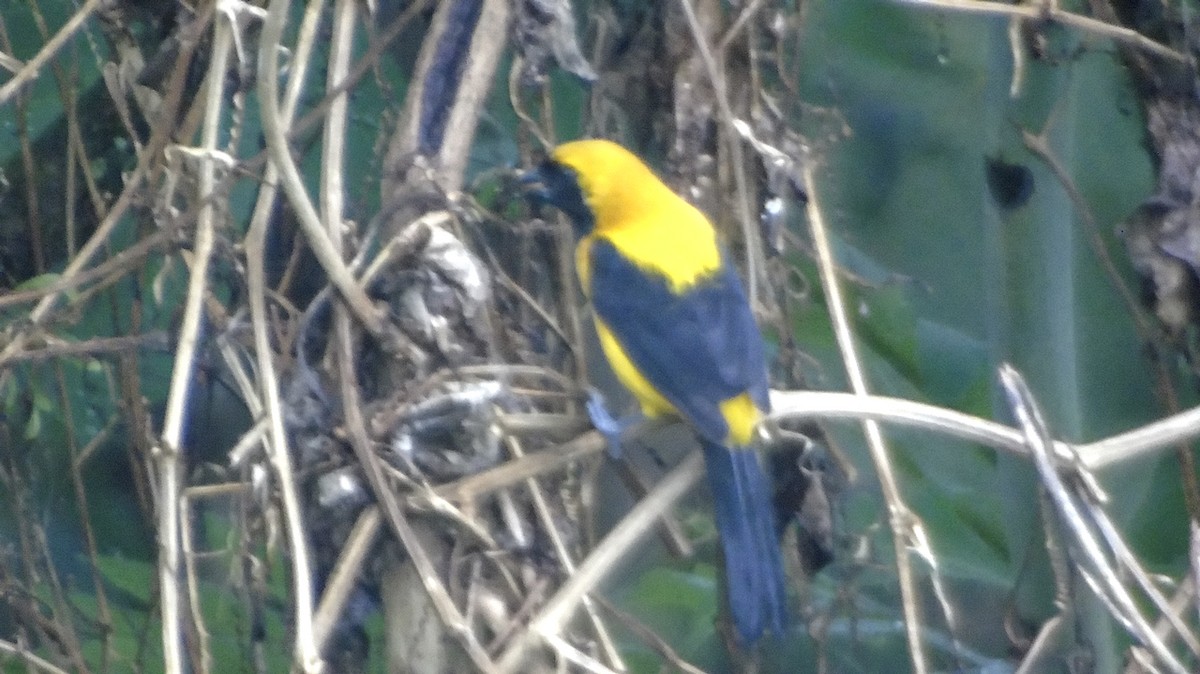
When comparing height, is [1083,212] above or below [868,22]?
below

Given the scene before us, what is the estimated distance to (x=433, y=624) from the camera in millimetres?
1667

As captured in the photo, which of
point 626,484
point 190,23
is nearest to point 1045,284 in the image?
point 626,484

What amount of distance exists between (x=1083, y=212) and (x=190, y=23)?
1447 mm

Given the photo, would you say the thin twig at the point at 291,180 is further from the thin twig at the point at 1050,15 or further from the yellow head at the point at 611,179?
the thin twig at the point at 1050,15

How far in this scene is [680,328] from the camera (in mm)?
2283

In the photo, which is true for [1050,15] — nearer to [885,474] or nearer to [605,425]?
[885,474]

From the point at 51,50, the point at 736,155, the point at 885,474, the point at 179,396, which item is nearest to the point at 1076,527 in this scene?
the point at 885,474

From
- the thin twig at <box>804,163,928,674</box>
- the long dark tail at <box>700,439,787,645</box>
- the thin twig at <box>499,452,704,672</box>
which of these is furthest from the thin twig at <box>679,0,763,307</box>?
the thin twig at <box>499,452,704,672</box>

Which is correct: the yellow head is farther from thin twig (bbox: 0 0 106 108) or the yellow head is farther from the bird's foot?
thin twig (bbox: 0 0 106 108)

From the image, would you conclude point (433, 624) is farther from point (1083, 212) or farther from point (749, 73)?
point (1083, 212)

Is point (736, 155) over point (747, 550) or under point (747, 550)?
over

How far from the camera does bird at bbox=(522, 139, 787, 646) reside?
201 centimetres

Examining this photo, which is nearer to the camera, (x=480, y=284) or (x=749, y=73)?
(x=480, y=284)

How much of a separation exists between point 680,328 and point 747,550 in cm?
Result: 45
